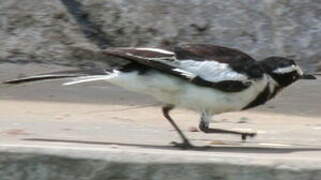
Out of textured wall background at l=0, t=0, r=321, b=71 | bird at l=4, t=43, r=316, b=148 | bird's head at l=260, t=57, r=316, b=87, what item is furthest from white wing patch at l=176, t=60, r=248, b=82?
textured wall background at l=0, t=0, r=321, b=71

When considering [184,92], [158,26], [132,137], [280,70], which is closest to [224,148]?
[184,92]

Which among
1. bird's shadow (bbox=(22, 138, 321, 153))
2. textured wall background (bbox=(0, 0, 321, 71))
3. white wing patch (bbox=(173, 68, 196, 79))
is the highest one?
textured wall background (bbox=(0, 0, 321, 71))

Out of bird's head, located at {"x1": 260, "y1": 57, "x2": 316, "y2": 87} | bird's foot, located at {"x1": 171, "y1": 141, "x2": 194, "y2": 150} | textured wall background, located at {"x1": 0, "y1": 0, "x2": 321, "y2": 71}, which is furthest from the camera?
textured wall background, located at {"x1": 0, "y1": 0, "x2": 321, "y2": 71}

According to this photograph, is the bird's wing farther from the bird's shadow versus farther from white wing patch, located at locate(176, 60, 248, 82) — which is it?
the bird's shadow

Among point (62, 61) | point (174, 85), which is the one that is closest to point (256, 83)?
point (174, 85)

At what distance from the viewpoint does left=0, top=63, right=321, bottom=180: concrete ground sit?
446 cm

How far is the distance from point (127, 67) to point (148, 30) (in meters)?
4.48

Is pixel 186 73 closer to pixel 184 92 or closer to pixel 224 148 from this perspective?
pixel 184 92

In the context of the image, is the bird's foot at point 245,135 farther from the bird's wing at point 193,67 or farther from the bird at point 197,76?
the bird's wing at point 193,67

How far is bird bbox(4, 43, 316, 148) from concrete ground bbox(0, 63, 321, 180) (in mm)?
252

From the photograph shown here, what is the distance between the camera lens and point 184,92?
17.5ft

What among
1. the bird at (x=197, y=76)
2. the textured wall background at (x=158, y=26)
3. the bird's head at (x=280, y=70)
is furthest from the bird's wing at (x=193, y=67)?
the textured wall background at (x=158, y=26)

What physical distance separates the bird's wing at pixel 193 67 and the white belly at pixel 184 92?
0.04 metres

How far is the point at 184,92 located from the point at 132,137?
0.63m
